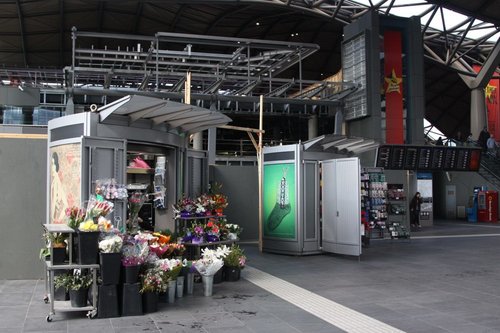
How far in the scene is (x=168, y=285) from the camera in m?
7.80

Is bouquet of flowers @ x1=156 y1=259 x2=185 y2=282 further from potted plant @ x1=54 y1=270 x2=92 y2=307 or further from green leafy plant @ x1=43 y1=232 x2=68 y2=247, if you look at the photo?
green leafy plant @ x1=43 y1=232 x2=68 y2=247

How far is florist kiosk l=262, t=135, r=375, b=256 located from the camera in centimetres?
1309

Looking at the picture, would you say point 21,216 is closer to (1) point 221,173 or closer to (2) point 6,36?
(1) point 221,173

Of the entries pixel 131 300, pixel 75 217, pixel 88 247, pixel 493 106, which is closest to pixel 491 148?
pixel 493 106

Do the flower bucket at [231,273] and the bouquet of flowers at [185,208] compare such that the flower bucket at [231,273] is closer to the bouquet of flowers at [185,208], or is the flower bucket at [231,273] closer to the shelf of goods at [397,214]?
the bouquet of flowers at [185,208]

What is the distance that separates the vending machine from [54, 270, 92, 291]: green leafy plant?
2365 centimetres

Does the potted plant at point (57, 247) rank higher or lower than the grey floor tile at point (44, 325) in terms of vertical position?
higher

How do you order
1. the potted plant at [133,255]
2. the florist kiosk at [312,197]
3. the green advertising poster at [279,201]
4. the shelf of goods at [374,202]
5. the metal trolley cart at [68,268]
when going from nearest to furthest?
the metal trolley cart at [68,268] < the potted plant at [133,255] < the florist kiosk at [312,197] < the green advertising poster at [279,201] < the shelf of goods at [374,202]

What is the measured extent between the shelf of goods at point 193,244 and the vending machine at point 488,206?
1996 cm

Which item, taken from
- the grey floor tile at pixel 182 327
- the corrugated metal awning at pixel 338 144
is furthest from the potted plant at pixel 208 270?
the corrugated metal awning at pixel 338 144

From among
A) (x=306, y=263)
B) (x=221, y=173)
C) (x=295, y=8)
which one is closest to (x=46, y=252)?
(x=306, y=263)

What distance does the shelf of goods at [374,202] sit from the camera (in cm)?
1606

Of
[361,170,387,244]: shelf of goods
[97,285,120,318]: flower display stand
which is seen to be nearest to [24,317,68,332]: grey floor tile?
[97,285,120,318]: flower display stand

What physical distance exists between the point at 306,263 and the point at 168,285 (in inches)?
205
